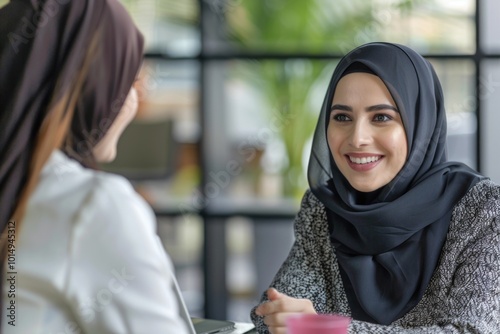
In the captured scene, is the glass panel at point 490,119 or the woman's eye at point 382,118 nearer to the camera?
the woman's eye at point 382,118

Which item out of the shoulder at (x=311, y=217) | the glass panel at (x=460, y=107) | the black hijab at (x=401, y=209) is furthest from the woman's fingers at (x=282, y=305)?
the glass panel at (x=460, y=107)

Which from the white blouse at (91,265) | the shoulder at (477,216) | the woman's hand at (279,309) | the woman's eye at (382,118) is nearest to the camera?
the white blouse at (91,265)

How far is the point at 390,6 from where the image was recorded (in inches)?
135

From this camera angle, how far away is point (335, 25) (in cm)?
353

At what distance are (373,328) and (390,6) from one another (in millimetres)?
2183

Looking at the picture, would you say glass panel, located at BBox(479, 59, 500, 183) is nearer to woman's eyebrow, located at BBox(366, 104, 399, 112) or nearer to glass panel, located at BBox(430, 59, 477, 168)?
glass panel, located at BBox(430, 59, 477, 168)

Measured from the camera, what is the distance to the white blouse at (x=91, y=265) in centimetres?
91

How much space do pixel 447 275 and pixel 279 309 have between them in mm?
383

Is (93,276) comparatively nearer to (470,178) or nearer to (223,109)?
(470,178)

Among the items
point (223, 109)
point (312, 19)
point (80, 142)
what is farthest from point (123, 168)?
point (80, 142)

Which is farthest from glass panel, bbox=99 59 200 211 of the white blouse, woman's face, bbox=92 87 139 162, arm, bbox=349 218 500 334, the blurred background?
the white blouse

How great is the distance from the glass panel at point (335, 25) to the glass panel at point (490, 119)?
0.41 feet

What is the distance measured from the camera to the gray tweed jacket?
1.52m

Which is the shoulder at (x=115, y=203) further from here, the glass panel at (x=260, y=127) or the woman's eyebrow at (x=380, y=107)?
the glass panel at (x=260, y=127)
